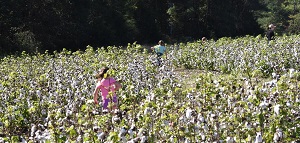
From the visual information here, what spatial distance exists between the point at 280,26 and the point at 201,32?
17249 mm

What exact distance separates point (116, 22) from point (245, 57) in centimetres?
2873

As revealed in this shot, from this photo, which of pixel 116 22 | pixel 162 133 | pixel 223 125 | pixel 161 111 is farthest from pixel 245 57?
pixel 116 22

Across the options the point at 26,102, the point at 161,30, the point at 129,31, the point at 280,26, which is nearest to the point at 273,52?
the point at 26,102

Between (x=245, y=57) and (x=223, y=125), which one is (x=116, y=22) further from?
(x=223, y=125)

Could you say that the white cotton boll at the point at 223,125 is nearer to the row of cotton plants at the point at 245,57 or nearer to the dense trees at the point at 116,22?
the row of cotton plants at the point at 245,57

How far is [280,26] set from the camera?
5822 centimetres

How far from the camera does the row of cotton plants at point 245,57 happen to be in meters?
12.5

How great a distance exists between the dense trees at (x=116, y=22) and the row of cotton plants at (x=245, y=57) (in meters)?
12.3

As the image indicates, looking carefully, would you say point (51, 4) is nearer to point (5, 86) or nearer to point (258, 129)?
point (5, 86)

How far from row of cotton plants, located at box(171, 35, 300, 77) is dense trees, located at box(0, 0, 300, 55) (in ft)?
40.3

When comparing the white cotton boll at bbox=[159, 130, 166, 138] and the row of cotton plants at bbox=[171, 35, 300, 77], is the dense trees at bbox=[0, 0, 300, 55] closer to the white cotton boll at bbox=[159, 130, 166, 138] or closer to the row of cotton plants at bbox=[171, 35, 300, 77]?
the row of cotton plants at bbox=[171, 35, 300, 77]

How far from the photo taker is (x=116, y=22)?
133 ft

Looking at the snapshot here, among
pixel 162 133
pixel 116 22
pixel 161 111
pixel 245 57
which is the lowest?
pixel 162 133

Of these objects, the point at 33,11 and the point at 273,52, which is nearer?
the point at 273,52
